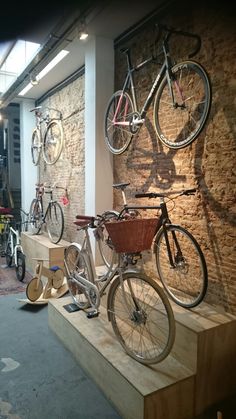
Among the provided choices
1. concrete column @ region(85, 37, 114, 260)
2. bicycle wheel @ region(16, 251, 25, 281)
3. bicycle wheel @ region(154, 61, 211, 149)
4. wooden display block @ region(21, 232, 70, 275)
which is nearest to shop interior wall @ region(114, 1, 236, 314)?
bicycle wheel @ region(154, 61, 211, 149)

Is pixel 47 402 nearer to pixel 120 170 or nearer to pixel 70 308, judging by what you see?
pixel 70 308

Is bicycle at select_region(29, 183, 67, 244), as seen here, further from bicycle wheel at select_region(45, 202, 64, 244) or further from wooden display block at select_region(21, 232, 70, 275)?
wooden display block at select_region(21, 232, 70, 275)

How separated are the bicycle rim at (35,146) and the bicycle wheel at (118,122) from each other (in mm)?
3004

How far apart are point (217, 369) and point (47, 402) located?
52.8 inches

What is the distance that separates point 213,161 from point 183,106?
590mm

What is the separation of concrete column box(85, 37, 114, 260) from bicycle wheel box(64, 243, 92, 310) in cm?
81

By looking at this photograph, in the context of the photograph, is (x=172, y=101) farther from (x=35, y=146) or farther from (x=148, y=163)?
(x=35, y=146)

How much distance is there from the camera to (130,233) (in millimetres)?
2410

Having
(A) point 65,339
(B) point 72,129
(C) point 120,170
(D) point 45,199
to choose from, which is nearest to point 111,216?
(C) point 120,170

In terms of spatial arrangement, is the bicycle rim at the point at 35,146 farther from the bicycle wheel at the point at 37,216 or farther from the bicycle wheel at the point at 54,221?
the bicycle wheel at the point at 54,221

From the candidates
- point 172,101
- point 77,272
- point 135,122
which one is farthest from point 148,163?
point 77,272

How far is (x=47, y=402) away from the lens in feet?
7.97

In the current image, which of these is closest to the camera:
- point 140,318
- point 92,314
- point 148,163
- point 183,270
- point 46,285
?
point 140,318

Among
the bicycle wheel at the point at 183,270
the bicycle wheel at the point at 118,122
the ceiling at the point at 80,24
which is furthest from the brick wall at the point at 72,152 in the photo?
the bicycle wheel at the point at 183,270
